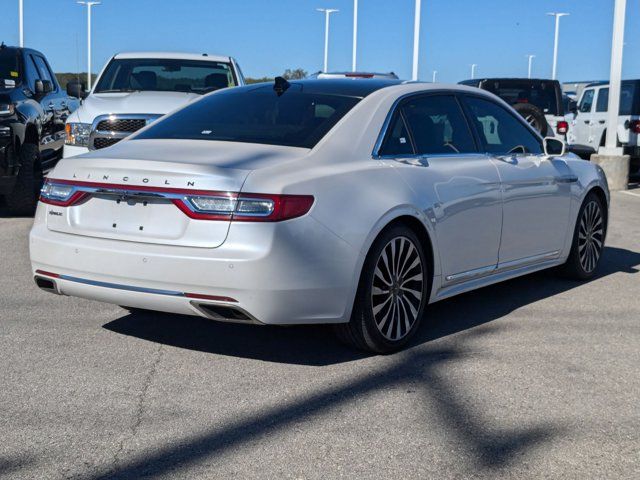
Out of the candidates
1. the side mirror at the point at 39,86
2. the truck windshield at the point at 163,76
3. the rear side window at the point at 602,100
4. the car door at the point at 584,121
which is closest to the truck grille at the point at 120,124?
the truck windshield at the point at 163,76

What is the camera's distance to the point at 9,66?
38.7ft

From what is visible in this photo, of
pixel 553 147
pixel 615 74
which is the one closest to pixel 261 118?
pixel 553 147

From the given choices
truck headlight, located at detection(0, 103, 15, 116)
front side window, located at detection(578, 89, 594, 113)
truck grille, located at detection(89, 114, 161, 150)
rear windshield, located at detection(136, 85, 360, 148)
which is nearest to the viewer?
rear windshield, located at detection(136, 85, 360, 148)

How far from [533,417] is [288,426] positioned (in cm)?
108

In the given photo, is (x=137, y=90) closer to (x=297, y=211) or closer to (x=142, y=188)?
(x=142, y=188)

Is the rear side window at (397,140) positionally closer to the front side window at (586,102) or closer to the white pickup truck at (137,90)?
the white pickup truck at (137,90)

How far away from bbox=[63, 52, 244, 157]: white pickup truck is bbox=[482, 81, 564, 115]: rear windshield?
6.46 meters

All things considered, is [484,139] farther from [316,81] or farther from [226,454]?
[226,454]

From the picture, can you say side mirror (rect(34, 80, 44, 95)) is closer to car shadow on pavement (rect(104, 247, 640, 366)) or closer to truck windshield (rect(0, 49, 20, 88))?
truck windshield (rect(0, 49, 20, 88))

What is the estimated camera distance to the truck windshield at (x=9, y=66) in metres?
11.6

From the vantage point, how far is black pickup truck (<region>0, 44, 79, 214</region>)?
10219 millimetres

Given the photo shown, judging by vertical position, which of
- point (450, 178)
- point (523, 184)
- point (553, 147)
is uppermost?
point (553, 147)

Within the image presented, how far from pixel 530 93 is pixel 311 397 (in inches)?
542

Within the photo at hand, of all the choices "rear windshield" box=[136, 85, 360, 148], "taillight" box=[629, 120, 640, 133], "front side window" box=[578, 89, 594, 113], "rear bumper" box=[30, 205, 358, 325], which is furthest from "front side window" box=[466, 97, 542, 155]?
"front side window" box=[578, 89, 594, 113]
